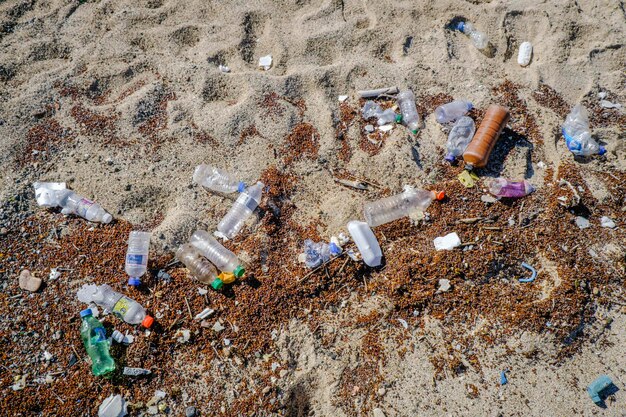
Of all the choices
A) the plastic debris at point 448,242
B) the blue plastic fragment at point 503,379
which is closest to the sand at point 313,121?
the blue plastic fragment at point 503,379

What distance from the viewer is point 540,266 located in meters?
2.79

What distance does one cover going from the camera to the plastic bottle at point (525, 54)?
146 inches

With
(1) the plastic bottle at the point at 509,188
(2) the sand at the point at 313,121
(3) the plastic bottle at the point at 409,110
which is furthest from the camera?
(3) the plastic bottle at the point at 409,110

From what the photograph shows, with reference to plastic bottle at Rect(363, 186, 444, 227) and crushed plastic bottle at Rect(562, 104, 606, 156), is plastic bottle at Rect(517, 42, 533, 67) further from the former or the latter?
plastic bottle at Rect(363, 186, 444, 227)

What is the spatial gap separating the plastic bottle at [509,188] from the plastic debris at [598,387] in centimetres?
128

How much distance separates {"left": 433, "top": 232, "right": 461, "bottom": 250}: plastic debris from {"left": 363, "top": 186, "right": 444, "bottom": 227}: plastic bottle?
27 cm

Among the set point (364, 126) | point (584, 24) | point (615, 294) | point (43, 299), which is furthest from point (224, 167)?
point (584, 24)

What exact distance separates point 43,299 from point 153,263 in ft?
2.33

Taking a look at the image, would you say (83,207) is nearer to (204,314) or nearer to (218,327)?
(204,314)

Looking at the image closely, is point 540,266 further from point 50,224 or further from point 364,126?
point 50,224

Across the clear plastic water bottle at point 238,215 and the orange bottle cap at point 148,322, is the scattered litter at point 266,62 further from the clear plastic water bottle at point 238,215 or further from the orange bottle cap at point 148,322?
the orange bottle cap at point 148,322

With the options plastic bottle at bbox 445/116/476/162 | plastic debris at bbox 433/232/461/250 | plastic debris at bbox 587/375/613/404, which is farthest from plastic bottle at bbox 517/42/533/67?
plastic debris at bbox 587/375/613/404

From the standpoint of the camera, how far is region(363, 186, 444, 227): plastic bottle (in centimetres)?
296

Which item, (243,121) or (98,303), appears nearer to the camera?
(98,303)
